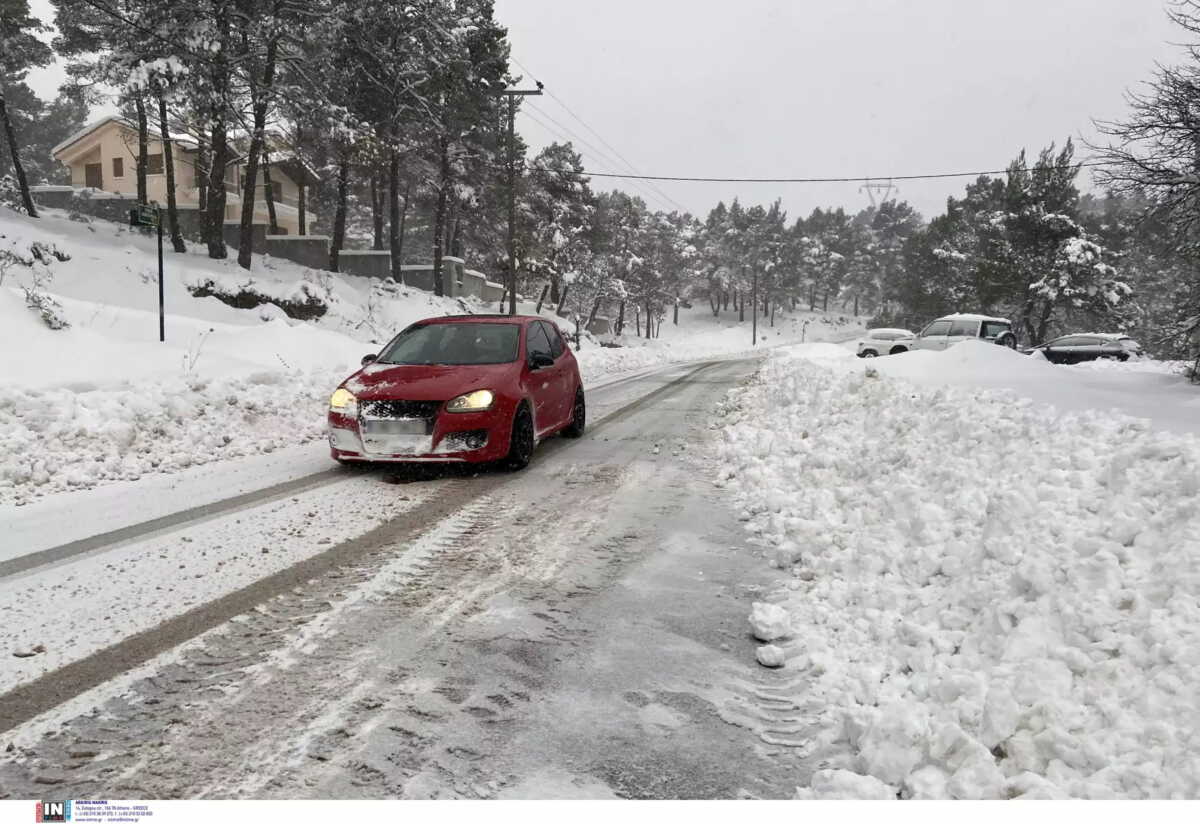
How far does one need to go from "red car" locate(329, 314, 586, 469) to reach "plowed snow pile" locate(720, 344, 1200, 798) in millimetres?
2708

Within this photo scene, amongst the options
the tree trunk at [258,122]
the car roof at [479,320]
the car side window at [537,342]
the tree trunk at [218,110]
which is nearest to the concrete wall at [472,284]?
the tree trunk at [258,122]

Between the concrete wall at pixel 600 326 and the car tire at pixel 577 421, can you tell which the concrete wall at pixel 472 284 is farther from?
the car tire at pixel 577 421

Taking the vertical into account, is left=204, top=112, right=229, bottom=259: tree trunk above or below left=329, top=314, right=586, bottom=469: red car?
above

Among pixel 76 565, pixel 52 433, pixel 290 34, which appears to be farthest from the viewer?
pixel 290 34

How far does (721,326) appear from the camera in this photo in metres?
86.2

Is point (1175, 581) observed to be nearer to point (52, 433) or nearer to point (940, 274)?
point (52, 433)

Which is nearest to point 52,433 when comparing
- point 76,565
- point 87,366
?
point 87,366

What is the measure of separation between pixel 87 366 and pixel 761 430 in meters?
8.89

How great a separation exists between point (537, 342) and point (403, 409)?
2458 mm

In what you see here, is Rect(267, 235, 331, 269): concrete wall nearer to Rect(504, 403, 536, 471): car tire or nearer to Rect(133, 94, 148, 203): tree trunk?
Rect(133, 94, 148, 203): tree trunk

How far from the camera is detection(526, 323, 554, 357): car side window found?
7832mm

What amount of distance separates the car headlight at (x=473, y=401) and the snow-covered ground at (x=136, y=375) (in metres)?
2.80

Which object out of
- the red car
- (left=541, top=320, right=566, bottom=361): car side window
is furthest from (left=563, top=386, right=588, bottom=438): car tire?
the red car

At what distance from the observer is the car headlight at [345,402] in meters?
6.36
